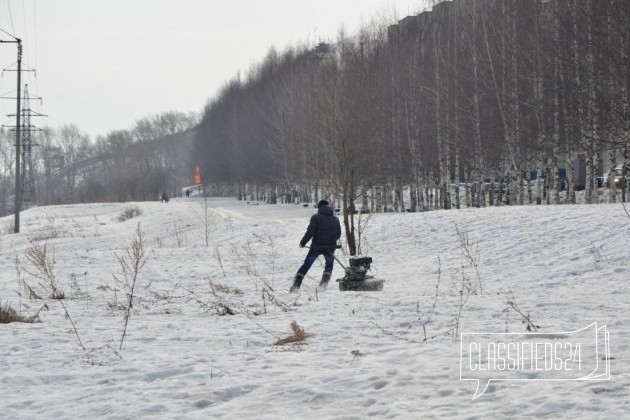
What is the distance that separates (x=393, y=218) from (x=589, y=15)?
9793 mm

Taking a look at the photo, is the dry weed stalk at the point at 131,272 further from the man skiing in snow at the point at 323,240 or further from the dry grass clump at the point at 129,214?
the dry grass clump at the point at 129,214

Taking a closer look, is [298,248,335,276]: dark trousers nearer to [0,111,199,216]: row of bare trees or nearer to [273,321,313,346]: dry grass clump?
[273,321,313,346]: dry grass clump

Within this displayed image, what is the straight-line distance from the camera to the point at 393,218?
Result: 25188mm

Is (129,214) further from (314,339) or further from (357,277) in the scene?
(314,339)

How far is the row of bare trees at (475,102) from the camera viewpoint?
23.3 meters

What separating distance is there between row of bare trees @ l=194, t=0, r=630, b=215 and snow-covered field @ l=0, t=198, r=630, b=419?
291 inches

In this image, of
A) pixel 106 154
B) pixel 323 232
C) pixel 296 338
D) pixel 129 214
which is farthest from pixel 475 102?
pixel 106 154

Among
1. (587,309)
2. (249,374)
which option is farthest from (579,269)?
(249,374)

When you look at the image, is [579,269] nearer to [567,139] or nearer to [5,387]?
[5,387]

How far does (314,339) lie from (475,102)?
26.2 m

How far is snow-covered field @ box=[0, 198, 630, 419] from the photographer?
5.02 metres

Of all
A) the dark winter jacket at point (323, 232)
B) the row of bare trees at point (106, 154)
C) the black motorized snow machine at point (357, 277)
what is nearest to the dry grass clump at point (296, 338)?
the black motorized snow machine at point (357, 277)

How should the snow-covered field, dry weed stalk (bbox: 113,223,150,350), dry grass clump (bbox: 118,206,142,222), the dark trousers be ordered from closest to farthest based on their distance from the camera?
the snow-covered field → dry weed stalk (bbox: 113,223,150,350) → the dark trousers → dry grass clump (bbox: 118,206,142,222)

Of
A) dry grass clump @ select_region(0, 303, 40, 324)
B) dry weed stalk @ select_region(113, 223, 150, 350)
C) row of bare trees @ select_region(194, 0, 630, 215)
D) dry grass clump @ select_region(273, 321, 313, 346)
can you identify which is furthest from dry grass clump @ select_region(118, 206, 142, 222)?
dry grass clump @ select_region(273, 321, 313, 346)
